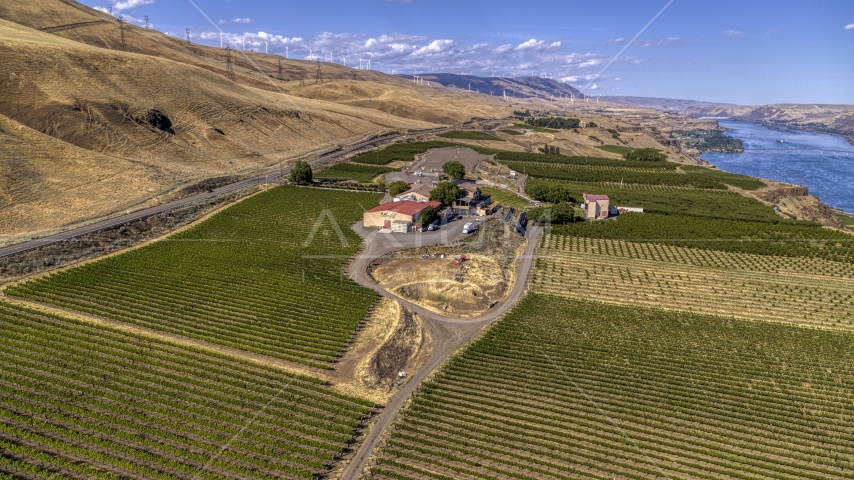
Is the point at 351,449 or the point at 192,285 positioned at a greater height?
the point at 192,285

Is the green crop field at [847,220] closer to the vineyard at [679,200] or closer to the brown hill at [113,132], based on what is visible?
the vineyard at [679,200]

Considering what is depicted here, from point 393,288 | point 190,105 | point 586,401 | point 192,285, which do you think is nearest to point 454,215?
point 393,288

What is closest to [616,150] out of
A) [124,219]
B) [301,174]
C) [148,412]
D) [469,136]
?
[469,136]

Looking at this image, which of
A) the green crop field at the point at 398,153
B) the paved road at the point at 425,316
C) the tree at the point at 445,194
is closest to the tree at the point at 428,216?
the paved road at the point at 425,316

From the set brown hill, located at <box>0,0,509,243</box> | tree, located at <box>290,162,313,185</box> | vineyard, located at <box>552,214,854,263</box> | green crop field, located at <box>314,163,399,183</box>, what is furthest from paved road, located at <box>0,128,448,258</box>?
vineyard, located at <box>552,214,854,263</box>

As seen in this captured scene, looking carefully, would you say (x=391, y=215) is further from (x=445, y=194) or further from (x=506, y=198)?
(x=506, y=198)

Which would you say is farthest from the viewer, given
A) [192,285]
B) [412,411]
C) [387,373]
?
[192,285]

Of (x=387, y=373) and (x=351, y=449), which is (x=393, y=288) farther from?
(x=351, y=449)
